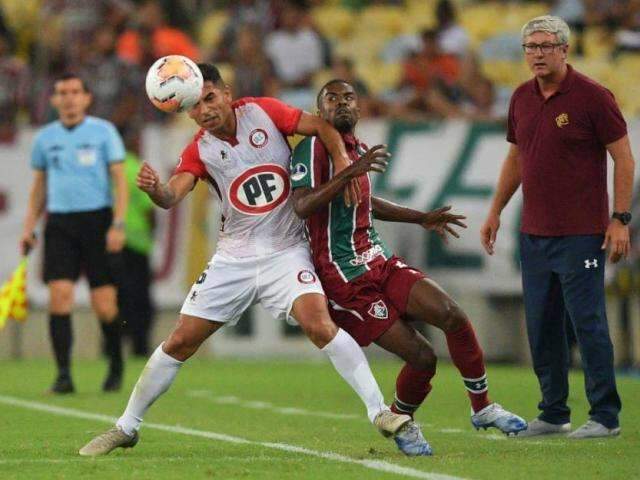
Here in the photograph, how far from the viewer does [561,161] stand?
868cm

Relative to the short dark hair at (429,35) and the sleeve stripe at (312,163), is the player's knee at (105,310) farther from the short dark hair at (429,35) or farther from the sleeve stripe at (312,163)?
the short dark hair at (429,35)

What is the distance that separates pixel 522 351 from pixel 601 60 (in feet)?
12.1

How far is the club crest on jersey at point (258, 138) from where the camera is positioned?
8070 millimetres

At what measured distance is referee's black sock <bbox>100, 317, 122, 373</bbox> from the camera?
12789 mm

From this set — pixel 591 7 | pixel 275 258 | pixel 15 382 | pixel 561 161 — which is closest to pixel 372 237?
pixel 275 258

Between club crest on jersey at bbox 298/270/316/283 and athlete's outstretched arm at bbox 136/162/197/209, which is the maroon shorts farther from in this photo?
athlete's outstretched arm at bbox 136/162/197/209

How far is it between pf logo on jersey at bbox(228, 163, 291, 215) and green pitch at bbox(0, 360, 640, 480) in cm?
126

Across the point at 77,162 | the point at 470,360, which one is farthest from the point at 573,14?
the point at 470,360

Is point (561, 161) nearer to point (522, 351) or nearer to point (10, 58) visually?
point (522, 351)

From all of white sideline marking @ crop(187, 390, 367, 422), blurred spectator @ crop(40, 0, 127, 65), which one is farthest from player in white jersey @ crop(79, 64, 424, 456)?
blurred spectator @ crop(40, 0, 127, 65)

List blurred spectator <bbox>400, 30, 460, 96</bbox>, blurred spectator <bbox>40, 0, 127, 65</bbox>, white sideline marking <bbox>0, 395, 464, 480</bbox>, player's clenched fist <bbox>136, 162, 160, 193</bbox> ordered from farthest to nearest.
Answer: blurred spectator <bbox>40, 0, 127, 65</bbox>, blurred spectator <bbox>400, 30, 460, 96</bbox>, player's clenched fist <bbox>136, 162, 160, 193</bbox>, white sideline marking <bbox>0, 395, 464, 480</bbox>

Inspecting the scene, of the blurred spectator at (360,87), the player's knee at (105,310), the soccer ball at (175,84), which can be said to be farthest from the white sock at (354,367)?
the blurred spectator at (360,87)

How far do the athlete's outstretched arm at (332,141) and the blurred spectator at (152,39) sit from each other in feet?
35.5

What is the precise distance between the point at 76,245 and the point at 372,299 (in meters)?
4.93
